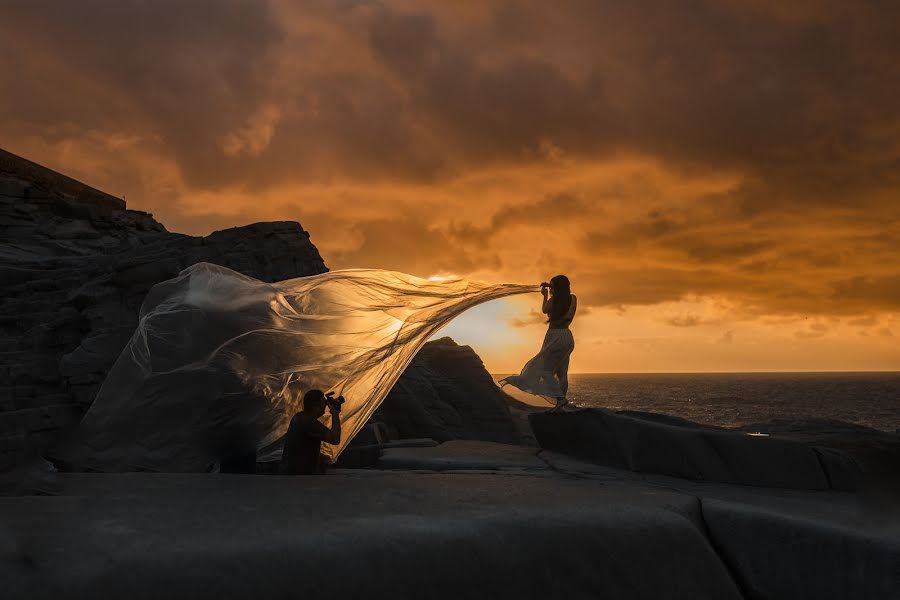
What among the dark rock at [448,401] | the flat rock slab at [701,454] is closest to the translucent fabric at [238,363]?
the flat rock slab at [701,454]

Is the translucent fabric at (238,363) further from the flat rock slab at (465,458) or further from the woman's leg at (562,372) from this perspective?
the woman's leg at (562,372)

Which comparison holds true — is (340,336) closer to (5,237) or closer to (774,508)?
(774,508)

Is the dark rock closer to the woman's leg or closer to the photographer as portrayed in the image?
the woman's leg

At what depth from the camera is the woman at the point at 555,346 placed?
8.23 metres

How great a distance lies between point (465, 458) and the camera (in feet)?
26.2

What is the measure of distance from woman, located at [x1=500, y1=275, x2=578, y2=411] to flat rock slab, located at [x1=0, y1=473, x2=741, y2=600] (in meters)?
3.86

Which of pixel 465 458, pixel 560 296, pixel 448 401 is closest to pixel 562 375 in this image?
pixel 560 296

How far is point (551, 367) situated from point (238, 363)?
424 cm

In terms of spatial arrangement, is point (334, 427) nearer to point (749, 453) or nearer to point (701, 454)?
point (701, 454)

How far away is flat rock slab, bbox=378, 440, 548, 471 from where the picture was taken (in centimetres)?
741

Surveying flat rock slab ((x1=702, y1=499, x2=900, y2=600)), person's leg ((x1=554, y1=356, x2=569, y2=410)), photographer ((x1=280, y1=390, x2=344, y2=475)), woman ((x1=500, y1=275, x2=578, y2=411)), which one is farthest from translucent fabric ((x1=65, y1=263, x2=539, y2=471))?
flat rock slab ((x1=702, y1=499, x2=900, y2=600))

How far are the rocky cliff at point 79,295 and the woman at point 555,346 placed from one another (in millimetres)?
6112

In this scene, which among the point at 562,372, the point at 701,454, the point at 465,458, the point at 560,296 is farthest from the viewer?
the point at 562,372

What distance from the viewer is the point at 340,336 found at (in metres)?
6.87
